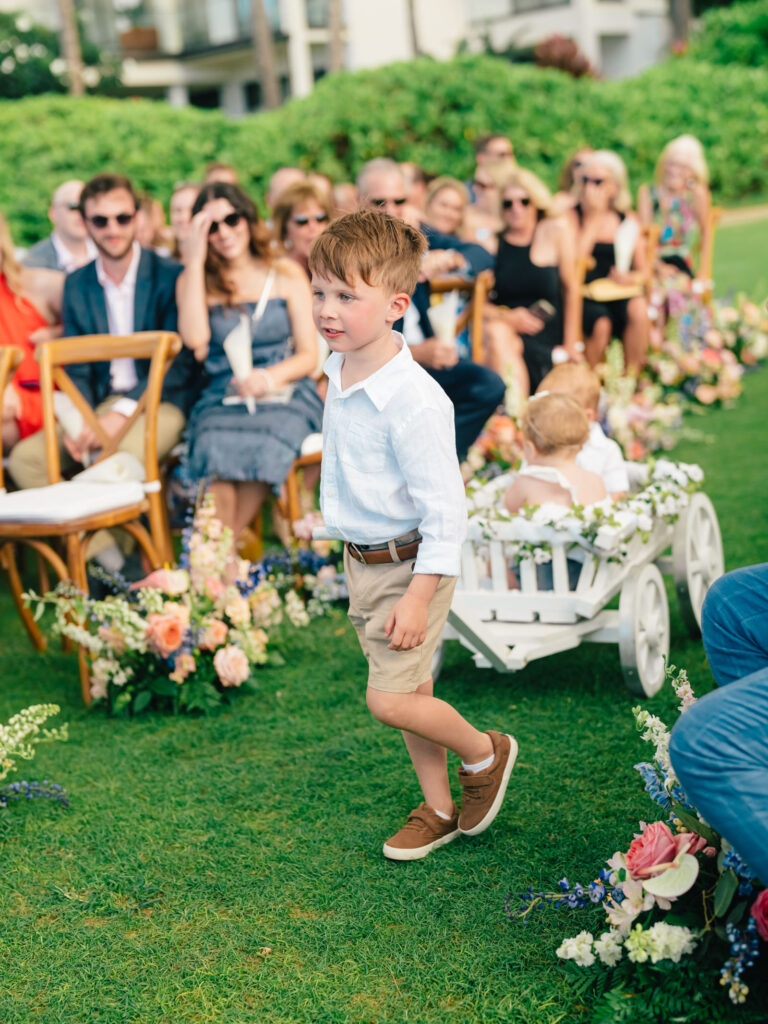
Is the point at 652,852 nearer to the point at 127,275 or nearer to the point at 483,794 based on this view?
the point at 483,794

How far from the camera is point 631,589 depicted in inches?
145

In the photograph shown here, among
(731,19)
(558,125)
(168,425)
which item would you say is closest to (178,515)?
A: (168,425)

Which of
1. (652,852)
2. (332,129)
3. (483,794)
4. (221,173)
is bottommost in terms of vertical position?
(483,794)

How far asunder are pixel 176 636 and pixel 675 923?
225 cm

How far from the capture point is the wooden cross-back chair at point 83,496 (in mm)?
4254

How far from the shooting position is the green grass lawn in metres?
2.48

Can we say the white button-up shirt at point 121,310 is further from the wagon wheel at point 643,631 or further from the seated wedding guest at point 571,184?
the seated wedding guest at point 571,184

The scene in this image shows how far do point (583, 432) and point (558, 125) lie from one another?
1823 centimetres

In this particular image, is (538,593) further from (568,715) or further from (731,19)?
(731,19)

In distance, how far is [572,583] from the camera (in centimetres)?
391

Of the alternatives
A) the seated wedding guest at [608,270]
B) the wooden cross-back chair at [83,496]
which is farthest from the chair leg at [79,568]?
the seated wedding guest at [608,270]

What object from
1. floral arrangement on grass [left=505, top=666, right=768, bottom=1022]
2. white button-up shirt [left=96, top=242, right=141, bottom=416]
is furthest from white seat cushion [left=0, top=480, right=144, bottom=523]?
floral arrangement on grass [left=505, top=666, right=768, bottom=1022]

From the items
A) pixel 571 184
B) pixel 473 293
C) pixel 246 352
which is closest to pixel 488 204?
pixel 571 184

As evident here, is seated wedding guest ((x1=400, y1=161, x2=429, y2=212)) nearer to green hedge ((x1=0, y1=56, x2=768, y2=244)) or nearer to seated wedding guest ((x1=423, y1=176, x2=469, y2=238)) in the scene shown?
seated wedding guest ((x1=423, y1=176, x2=469, y2=238))
